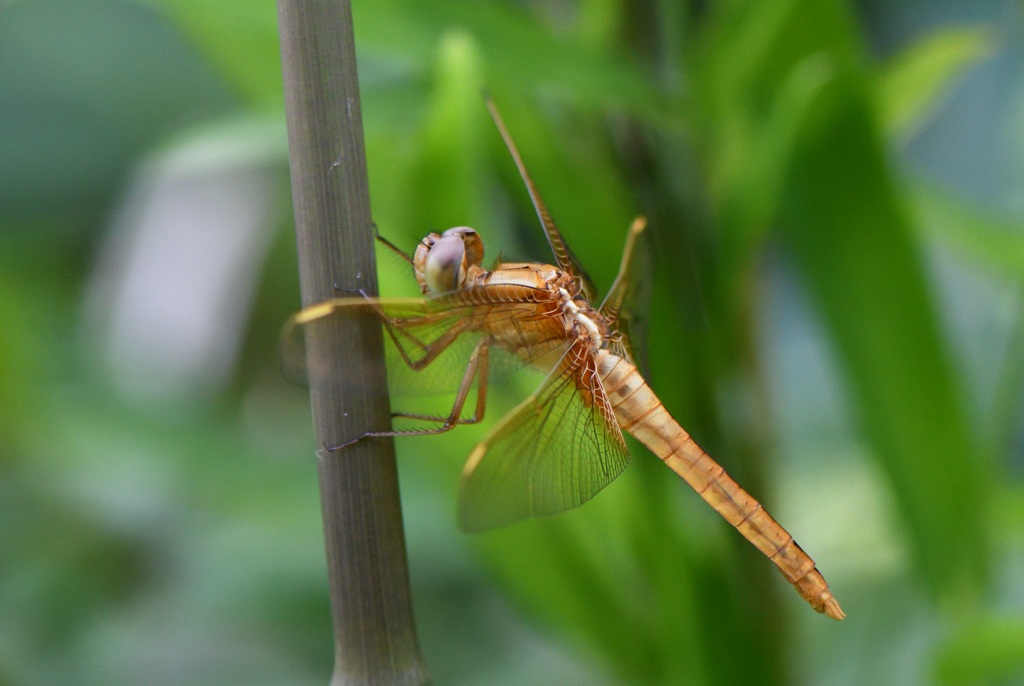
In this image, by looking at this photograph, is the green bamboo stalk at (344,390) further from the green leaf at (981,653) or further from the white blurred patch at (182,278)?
the white blurred patch at (182,278)

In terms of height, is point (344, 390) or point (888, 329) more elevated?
point (888, 329)

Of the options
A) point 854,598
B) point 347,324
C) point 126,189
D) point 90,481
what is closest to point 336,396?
point 347,324

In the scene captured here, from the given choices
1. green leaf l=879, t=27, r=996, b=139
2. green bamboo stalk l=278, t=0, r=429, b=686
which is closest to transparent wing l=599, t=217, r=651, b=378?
green leaf l=879, t=27, r=996, b=139

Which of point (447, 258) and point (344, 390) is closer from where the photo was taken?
point (344, 390)

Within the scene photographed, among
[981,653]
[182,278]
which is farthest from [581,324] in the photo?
[182,278]

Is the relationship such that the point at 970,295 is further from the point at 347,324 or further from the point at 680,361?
the point at 347,324

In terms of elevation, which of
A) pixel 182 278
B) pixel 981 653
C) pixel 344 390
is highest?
pixel 182 278

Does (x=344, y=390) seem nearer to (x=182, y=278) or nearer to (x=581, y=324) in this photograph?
(x=581, y=324)
